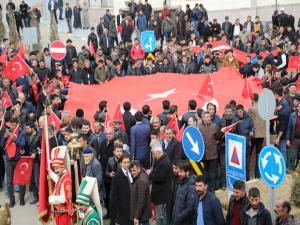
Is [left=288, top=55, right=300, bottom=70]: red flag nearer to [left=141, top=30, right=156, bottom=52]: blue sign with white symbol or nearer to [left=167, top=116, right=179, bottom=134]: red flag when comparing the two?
[left=141, top=30, right=156, bottom=52]: blue sign with white symbol

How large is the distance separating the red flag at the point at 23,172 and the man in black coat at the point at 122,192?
3.16 m

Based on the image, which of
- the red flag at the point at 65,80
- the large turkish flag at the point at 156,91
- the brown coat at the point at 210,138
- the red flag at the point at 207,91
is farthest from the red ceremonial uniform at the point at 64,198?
the red flag at the point at 65,80

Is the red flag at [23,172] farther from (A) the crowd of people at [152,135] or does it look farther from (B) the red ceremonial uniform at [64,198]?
(B) the red ceremonial uniform at [64,198]

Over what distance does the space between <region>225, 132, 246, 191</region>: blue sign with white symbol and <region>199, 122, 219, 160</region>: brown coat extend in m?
2.24

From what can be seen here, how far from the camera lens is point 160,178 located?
10547 mm

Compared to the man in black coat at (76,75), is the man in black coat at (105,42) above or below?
above

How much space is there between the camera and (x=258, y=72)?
19.6 m

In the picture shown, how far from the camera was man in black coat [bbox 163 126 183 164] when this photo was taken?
11727 millimetres

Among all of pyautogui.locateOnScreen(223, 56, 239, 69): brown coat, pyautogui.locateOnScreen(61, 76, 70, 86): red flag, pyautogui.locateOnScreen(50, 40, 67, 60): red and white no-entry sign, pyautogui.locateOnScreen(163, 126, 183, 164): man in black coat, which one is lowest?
pyautogui.locateOnScreen(163, 126, 183, 164): man in black coat

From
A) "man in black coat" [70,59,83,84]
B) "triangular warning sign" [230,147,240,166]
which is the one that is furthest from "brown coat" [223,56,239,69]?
"triangular warning sign" [230,147,240,166]

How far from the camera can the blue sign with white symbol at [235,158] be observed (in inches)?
377

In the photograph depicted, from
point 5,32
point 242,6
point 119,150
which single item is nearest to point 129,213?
point 119,150

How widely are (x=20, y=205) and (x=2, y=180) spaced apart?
142 centimetres

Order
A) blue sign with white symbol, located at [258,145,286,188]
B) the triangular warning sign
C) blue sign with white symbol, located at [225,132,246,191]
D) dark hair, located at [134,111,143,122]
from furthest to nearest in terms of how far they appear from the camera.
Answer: dark hair, located at [134,111,143,122], the triangular warning sign, blue sign with white symbol, located at [225,132,246,191], blue sign with white symbol, located at [258,145,286,188]
